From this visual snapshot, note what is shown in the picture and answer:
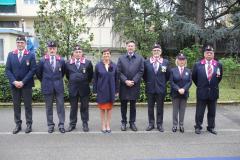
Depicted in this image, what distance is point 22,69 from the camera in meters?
8.62

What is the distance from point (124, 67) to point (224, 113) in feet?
12.0

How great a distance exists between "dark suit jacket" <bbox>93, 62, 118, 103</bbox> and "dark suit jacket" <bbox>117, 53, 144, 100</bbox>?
171mm

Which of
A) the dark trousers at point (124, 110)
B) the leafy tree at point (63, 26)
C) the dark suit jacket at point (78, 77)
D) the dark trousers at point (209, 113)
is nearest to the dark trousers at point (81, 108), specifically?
the dark suit jacket at point (78, 77)

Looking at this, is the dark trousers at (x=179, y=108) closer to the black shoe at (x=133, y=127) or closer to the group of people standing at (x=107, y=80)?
the group of people standing at (x=107, y=80)

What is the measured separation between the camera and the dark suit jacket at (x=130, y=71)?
8766mm

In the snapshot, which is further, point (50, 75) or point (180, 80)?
point (180, 80)

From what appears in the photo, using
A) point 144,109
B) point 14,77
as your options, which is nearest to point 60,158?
point 14,77

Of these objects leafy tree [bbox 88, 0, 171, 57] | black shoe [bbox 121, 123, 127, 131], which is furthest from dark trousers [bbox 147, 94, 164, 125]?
leafy tree [bbox 88, 0, 171, 57]

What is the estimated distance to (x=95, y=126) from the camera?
943cm

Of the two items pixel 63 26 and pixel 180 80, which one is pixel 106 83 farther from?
pixel 63 26

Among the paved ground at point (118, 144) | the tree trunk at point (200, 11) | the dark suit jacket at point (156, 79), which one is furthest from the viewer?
the tree trunk at point (200, 11)

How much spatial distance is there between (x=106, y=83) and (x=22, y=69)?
1.73 m

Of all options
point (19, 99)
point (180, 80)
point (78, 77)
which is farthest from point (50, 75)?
point (180, 80)

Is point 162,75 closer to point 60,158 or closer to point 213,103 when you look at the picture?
point 213,103
